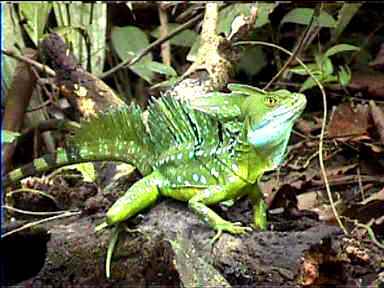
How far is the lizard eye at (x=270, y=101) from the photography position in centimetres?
158

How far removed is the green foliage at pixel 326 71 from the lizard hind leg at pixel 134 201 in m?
1.01

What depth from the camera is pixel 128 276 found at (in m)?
1.75

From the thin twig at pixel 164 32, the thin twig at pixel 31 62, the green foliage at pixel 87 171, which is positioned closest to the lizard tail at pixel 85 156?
the green foliage at pixel 87 171

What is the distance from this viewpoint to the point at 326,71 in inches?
106

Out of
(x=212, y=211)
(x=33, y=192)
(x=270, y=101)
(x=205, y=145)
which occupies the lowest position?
(x=33, y=192)

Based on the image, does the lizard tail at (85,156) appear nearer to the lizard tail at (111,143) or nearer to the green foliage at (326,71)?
the lizard tail at (111,143)

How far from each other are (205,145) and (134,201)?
202 millimetres

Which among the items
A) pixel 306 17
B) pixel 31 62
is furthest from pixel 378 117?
pixel 31 62

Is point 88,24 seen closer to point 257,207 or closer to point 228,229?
point 257,207

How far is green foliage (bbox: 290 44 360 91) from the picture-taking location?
103 inches

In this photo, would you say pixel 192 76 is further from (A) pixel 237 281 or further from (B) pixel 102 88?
(A) pixel 237 281

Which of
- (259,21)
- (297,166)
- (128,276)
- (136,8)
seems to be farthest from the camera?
(136,8)

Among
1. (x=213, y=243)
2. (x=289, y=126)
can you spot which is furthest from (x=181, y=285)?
(x=289, y=126)

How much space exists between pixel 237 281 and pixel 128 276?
341mm
